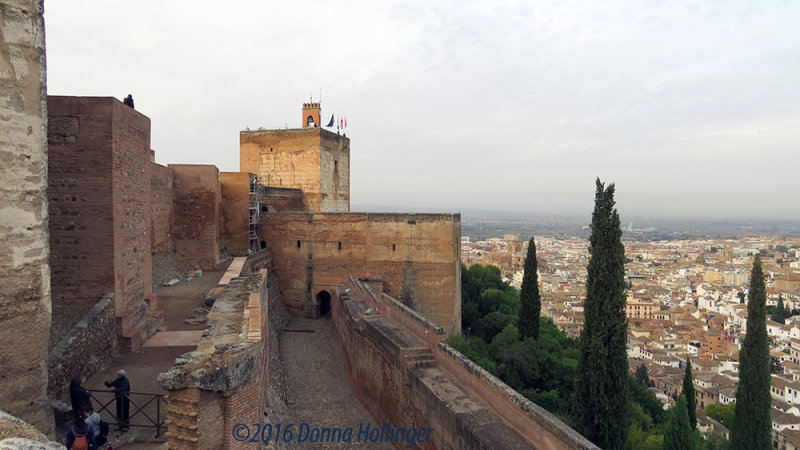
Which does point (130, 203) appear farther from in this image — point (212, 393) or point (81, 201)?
point (212, 393)

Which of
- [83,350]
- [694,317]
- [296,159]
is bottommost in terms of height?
[694,317]

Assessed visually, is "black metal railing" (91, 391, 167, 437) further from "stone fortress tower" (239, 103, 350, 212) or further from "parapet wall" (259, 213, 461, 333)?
"stone fortress tower" (239, 103, 350, 212)

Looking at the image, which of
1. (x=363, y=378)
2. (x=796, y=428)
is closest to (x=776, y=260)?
(x=796, y=428)

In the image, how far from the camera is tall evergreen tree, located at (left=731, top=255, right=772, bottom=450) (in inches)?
637

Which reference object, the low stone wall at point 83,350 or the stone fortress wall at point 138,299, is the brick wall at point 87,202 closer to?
the stone fortress wall at point 138,299

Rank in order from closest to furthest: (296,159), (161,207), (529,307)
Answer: (161,207) < (529,307) < (296,159)

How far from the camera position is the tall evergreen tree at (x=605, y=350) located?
12219 mm

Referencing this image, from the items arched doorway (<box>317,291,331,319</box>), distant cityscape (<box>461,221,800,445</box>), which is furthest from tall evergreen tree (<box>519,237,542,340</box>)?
distant cityscape (<box>461,221,800,445</box>)

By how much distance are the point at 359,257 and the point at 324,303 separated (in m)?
2.38

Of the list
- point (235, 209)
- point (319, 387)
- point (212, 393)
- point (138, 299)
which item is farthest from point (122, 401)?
point (235, 209)

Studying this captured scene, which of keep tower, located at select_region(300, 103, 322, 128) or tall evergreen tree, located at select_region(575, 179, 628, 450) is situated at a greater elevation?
keep tower, located at select_region(300, 103, 322, 128)

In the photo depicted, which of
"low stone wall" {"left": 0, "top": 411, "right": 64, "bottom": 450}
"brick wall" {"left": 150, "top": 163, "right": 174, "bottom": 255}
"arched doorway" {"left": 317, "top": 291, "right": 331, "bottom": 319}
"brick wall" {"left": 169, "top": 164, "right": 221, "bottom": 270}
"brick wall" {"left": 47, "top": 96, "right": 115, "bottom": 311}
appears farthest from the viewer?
"arched doorway" {"left": 317, "top": 291, "right": 331, "bottom": 319}

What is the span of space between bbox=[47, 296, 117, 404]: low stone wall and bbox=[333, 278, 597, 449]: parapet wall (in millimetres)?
4896

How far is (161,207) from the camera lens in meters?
14.0
